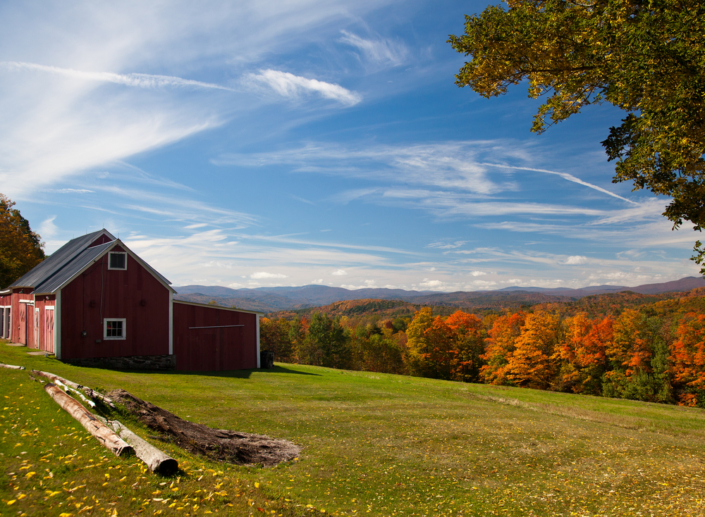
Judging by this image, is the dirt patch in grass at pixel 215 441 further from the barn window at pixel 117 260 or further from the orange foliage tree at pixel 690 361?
the orange foliage tree at pixel 690 361

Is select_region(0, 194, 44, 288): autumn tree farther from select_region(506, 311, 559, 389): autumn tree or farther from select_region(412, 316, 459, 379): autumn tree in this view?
select_region(506, 311, 559, 389): autumn tree

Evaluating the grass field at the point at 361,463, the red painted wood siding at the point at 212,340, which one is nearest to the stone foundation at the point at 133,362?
the red painted wood siding at the point at 212,340

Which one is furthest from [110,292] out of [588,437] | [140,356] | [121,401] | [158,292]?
[588,437]

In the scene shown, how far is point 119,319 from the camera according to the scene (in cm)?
2584

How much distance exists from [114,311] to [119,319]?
62 cm

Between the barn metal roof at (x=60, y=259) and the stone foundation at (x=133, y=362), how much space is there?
8059 millimetres

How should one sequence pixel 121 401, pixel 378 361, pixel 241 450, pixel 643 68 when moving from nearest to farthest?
pixel 643 68 < pixel 241 450 < pixel 121 401 < pixel 378 361

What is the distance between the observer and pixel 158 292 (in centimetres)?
2772

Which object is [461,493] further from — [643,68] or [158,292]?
[158,292]

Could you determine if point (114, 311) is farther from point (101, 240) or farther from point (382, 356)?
point (382, 356)

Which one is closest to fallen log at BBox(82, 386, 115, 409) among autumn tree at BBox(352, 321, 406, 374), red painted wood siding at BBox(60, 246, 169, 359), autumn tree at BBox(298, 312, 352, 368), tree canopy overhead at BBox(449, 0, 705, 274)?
tree canopy overhead at BBox(449, 0, 705, 274)

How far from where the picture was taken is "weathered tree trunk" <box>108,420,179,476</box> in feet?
22.6

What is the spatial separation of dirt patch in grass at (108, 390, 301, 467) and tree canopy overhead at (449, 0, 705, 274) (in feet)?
37.6

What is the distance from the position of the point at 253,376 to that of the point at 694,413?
91.9 ft
